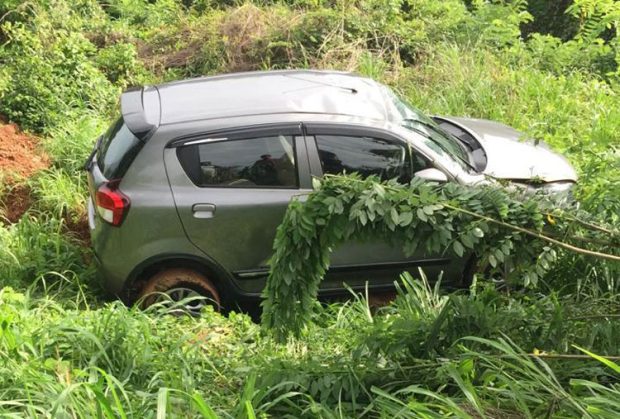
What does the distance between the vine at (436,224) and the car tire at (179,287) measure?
1679 mm

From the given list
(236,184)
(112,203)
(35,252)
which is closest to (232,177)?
(236,184)

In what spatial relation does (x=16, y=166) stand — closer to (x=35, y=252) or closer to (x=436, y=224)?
(x=35, y=252)

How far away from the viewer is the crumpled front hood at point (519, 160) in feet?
16.1

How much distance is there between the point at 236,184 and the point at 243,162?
16 centimetres

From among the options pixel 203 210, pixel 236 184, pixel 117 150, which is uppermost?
pixel 117 150

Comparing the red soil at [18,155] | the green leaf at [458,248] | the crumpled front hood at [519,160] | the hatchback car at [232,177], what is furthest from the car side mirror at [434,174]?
the red soil at [18,155]

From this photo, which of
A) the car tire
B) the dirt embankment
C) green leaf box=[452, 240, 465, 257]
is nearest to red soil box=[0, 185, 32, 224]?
the dirt embankment

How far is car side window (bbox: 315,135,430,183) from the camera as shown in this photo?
461 cm

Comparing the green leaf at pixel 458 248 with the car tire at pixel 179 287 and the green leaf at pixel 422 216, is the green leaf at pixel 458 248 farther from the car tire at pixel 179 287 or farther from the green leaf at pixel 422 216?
the car tire at pixel 179 287

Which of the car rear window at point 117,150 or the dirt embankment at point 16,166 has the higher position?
the car rear window at point 117,150

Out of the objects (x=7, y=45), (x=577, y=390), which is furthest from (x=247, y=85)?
(x=7, y=45)

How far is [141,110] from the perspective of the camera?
4715mm

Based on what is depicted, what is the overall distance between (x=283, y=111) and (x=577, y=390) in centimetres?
271

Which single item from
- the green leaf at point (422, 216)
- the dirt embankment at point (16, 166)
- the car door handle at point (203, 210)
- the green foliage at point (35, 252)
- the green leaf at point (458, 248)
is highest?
the green leaf at point (422, 216)
